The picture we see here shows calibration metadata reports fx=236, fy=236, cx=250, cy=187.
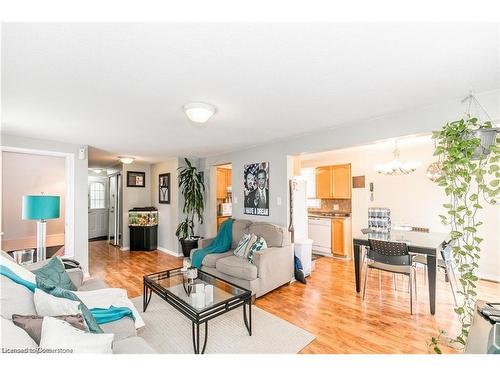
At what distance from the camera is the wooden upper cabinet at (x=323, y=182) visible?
226 inches

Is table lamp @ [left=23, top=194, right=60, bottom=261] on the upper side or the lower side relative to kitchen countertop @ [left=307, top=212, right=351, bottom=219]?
upper

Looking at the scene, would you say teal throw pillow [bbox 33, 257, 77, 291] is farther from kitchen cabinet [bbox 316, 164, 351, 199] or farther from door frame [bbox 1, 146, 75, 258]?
kitchen cabinet [bbox 316, 164, 351, 199]

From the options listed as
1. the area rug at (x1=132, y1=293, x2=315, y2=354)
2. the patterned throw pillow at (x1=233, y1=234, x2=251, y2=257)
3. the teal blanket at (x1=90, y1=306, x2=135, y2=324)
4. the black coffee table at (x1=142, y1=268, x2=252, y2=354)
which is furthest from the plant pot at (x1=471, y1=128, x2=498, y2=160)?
the teal blanket at (x1=90, y1=306, x2=135, y2=324)

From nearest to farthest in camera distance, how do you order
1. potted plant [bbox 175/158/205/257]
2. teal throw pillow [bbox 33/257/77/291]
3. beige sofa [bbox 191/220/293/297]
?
teal throw pillow [bbox 33/257/77/291], beige sofa [bbox 191/220/293/297], potted plant [bbox 175/158/205/257]

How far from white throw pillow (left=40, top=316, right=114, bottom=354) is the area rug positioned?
1193 millimetres

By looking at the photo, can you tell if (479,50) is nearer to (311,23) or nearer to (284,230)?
(311,23)

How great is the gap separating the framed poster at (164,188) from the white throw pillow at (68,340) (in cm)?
497

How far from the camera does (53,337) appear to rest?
3.35ft

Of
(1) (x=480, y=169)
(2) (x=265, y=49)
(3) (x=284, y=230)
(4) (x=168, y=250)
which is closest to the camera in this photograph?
(2) (x=265, y=49)

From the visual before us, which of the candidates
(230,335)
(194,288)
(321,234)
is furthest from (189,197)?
(230,335)

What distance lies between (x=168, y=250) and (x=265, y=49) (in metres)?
5.39

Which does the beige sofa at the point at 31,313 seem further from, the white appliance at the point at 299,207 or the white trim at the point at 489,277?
the white trim at the point at 489,277

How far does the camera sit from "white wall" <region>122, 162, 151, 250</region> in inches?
239

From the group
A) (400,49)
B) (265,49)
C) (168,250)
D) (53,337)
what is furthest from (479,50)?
(168,250)
